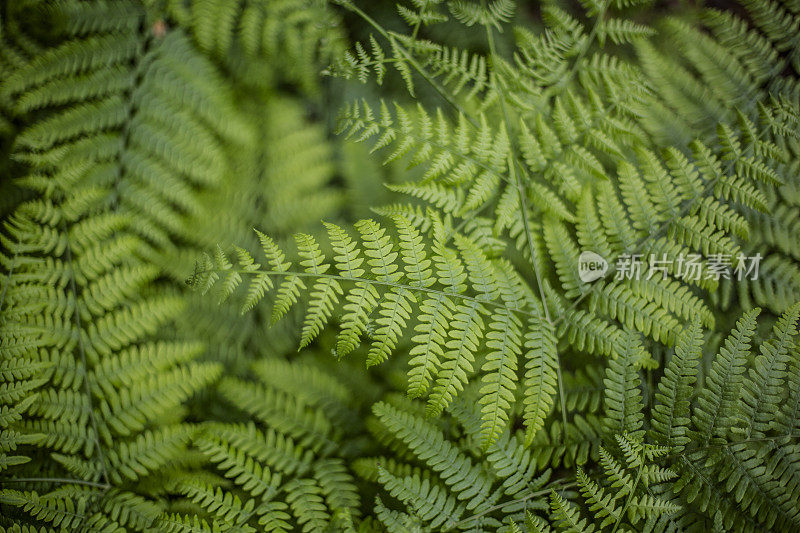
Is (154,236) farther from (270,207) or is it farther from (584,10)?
(584,10)

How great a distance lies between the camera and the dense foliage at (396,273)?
1.39m

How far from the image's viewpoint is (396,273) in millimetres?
1379

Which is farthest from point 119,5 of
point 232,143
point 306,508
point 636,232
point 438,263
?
point 636,232

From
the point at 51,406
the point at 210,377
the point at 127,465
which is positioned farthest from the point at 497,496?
the point at 51,406

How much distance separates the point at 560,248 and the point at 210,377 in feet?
4.86

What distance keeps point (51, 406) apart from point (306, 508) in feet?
3.39

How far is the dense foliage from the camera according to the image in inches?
54.9

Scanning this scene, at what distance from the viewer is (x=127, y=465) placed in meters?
1.57

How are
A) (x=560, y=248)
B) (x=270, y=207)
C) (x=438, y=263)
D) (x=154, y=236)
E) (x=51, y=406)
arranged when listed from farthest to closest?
(x=270, y=207) < (x=154, y=236) < (x=560, y=248) < (x=51, y=406) < (x=438, y=263)

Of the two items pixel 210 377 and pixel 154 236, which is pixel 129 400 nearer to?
pixel 210 377

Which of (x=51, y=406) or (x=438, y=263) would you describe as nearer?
(x=438, y=263)

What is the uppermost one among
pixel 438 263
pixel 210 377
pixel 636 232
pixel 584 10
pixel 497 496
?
pixel 584 10

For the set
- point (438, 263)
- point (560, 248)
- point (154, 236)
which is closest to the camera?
point (438, 263)

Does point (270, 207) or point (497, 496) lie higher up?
point (270, 207)
